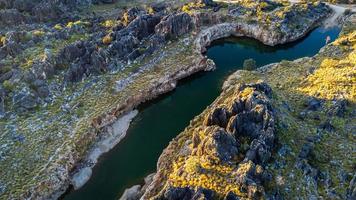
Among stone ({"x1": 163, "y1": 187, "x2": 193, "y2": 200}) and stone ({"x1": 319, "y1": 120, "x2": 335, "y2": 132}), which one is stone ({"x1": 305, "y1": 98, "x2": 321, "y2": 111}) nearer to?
stone ({"x1": 319, "y1": 120, "x2": 335, "y2": 132})

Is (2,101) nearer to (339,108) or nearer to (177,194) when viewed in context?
(177,194)

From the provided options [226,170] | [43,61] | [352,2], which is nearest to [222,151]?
[226,170]

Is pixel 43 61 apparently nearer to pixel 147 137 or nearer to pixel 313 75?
pixel 147 137

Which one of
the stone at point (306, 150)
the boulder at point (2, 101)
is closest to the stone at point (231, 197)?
the stone at point (306, 150)

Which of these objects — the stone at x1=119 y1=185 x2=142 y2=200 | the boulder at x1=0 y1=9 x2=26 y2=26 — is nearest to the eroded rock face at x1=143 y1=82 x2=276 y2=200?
the stone at x1=119 y1=185 x2=142 y2=200

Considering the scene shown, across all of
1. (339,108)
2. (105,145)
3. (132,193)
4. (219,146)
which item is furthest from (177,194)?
(339,108)

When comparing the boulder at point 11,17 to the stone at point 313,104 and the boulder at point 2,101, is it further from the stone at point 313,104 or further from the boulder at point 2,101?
the stone at point 313,104
